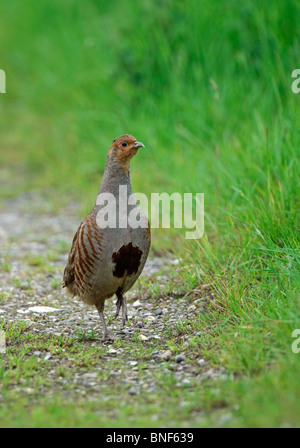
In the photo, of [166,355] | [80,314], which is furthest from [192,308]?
[80,314]

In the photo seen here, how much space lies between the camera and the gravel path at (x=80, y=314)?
3393 millimetres

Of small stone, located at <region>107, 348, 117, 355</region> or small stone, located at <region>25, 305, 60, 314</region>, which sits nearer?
small stone, located at <region>107, 348, 117, 355</region>

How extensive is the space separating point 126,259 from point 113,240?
13 centimetres

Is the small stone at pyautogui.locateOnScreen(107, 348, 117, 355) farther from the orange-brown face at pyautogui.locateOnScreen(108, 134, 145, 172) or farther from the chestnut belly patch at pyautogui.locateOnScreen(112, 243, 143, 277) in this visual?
the orange-brown face at pyautogui.locateOnScreen(108, 134, 145, 172)

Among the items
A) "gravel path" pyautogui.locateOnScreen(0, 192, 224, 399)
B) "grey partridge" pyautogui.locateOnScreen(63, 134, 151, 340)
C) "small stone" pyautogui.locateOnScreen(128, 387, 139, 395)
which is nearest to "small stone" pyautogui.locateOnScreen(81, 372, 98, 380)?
"gravel path" pyautogui.locateOnScreen(0, 192, 224, 399)

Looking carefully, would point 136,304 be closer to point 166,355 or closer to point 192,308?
point 192,308

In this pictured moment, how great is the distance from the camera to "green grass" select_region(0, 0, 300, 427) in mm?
3150

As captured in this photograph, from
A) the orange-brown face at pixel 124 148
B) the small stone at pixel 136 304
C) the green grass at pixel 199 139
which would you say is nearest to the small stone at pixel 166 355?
the green grass at pixel 199 139

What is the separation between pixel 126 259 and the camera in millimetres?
3729

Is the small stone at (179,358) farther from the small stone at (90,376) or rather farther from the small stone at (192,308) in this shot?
the small stone at (192,308)

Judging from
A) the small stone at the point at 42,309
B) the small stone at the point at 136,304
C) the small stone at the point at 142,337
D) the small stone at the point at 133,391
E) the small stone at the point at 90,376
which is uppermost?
the small stone at the point at 136,304

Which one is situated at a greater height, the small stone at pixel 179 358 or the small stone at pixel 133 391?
the small stone at pixel 179 358

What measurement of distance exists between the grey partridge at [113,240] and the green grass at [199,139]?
0.39 metres

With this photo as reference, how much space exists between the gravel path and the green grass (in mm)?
132
